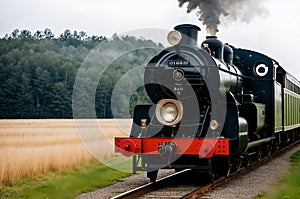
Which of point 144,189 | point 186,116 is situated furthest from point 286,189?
point 144,189

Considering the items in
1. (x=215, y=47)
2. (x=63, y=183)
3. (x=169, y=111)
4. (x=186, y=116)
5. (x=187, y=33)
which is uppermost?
(x=187, y=33)

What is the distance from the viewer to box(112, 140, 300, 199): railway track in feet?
33.4

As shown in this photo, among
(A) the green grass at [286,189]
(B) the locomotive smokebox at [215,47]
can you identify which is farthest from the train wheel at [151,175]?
(B) the locomotive smokebox at [215,47]

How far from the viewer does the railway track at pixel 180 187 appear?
1019 cm

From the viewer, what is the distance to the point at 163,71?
37.2ft

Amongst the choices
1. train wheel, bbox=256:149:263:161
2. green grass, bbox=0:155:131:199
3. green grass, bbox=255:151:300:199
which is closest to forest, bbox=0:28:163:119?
train wheel, bbox=256:149:263:161

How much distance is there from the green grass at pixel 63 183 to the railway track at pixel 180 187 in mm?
1269

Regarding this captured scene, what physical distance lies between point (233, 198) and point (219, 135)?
64.6 inches

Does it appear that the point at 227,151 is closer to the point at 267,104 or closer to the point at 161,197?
the point at 161,197

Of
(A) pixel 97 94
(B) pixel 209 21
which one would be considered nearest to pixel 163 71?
(B) pixel 209 21

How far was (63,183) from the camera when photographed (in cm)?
1098

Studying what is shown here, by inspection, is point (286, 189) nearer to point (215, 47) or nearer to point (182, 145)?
point (182, 145)

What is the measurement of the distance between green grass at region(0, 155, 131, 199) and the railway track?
1.27 meters

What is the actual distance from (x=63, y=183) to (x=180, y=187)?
269 cm
